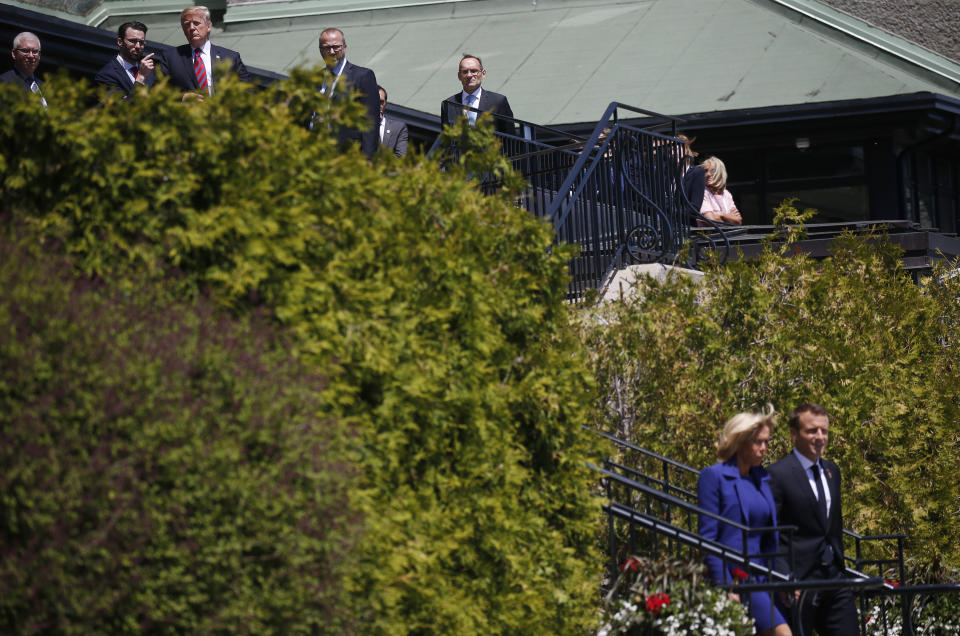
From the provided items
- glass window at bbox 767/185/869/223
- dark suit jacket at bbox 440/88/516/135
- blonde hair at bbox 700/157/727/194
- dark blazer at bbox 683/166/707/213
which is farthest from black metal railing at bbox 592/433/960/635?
glass window at bbox 767/185/869/223

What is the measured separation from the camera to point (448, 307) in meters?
5.13

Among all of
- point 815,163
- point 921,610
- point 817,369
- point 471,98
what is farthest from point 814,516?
point 815,163

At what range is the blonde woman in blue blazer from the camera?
686 centimetres

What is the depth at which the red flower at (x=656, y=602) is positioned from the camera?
643 centimetres

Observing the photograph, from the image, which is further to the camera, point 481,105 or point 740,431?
point 481,105

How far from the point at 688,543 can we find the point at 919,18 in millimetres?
16508

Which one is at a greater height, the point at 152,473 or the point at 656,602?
the point at 152,473

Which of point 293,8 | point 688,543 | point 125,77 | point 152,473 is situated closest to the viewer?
point 152,473

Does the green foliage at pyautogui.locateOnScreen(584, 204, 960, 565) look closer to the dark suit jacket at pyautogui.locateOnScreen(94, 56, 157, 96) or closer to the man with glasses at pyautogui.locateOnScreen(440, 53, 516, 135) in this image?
the man with glasses at pyautogui.locateOnScreen(440, 53, 516, 135)

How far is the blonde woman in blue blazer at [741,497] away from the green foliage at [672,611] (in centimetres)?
24

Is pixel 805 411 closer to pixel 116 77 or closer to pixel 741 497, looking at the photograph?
pixel 741 497

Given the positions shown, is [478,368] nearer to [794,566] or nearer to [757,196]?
[794,566]

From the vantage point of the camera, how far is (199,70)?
8641 millimetres

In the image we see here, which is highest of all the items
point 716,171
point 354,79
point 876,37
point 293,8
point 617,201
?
point 293,8
